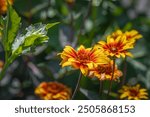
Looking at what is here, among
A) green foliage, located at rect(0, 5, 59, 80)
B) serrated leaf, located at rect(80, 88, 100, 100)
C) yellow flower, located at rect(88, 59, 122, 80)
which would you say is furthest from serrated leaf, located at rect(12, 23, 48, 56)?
serrated leaf, located at rect(80, 88, 100, 100)

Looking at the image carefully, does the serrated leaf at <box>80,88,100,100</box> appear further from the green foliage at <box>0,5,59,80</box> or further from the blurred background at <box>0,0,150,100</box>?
the green foliage at <box>0,5,59,80</box>

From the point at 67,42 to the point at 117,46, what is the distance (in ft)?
1.31

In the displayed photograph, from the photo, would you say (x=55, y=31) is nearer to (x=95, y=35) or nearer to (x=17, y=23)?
(x=95, y=35)

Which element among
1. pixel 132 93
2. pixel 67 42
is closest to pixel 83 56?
pixel 132 93

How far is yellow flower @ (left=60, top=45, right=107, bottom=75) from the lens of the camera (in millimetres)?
1113

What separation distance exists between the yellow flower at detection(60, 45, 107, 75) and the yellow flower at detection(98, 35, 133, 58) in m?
0.03

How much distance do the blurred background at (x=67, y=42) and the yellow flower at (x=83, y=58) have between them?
0.18 meters

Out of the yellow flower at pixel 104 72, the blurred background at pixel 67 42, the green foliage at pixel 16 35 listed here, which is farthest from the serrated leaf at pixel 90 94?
the green foliage at pixel 16 35

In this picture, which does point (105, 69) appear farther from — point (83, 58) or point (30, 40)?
point (30, 40)

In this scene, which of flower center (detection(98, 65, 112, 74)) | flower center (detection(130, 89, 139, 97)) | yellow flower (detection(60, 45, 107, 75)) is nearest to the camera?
yellow flower (detection(60, 45, 107, 75))

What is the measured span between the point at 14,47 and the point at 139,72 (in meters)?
0.67

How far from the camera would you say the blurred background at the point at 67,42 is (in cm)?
150

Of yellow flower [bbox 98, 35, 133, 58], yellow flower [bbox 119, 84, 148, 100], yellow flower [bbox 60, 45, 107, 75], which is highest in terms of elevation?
yellow flower [bbox 98, 35, 133, 58]

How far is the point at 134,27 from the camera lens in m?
1.88
